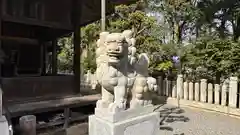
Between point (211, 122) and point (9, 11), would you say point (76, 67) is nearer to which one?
point (9, 11)

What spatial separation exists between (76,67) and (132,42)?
3.59 meters

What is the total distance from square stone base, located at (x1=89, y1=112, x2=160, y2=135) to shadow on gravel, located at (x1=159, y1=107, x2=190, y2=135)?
2.06m

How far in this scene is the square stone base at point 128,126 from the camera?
2.16 metres

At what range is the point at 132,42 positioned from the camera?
237 cm

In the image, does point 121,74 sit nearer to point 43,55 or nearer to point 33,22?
point 33,22

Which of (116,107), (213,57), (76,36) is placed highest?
(76,36)

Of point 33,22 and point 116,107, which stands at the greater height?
point 33,22

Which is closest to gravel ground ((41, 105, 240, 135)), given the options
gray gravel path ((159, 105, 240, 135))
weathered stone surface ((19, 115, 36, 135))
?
gray gravel path ((159, 105, 240, 135))

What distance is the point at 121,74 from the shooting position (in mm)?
2324

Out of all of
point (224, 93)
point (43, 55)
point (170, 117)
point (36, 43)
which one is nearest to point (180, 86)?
point (224, 93)

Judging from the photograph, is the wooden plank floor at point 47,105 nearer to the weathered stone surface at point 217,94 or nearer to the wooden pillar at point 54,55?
the wooden pillar at point 54,55

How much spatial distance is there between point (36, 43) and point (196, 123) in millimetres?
4565

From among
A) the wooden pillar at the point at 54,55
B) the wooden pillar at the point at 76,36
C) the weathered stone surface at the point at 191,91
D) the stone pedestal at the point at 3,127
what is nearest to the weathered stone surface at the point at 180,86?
the weathered stone surface at the point at 191,91

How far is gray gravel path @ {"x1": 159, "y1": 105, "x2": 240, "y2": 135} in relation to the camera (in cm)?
434
